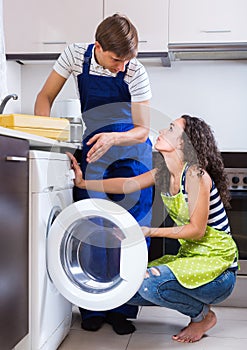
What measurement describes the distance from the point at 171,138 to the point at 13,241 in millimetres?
834

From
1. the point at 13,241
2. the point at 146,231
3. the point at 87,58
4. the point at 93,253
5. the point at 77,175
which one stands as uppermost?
the point at 87,58

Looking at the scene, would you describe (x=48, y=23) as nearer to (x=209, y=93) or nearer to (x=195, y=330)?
(x=209, y=93)

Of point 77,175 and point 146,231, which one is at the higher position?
point 77,175

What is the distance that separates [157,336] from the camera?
2195 mm

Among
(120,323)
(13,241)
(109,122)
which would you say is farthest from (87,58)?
(120,323)

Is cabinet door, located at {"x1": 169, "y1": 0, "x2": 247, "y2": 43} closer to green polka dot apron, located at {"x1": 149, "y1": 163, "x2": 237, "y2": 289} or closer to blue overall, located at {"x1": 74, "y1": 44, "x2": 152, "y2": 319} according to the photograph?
blue overall, located at {"x1": 74, "y1": 44, "x2": 152, "y2": 319}

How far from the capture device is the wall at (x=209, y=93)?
312 centimetres

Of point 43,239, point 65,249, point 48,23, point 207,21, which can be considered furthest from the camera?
point 48,23

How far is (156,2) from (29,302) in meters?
1.78

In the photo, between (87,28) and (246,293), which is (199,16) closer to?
(87,28)

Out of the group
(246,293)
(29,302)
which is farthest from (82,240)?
(246,293)

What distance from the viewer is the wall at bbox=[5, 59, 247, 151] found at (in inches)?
123

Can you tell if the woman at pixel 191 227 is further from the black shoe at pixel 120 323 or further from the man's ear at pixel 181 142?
the black shoe at pixel 120 323

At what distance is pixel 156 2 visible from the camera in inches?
113
